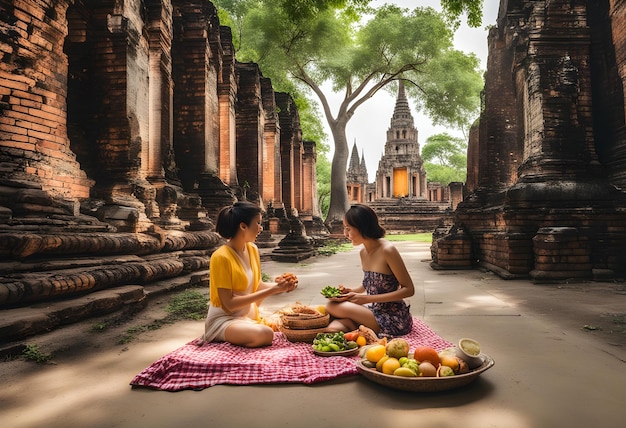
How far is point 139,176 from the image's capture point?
6.35 m

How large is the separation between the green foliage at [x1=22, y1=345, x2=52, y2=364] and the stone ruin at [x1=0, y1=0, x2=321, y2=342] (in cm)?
21

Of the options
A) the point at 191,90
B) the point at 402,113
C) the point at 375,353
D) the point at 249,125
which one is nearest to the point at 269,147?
the point at 249,125

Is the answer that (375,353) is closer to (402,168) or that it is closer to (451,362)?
(451,362)

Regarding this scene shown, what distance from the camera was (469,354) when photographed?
2314 mm

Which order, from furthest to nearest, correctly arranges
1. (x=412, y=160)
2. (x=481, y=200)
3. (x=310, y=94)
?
(x=412, y=160) → (x=310, y=94) → (x=481, y=200)

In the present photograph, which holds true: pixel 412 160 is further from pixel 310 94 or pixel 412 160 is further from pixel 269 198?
pixel 269 198

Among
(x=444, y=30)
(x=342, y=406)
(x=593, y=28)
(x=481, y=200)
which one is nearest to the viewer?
(x=342, y=406)

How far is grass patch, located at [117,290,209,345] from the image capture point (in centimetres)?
356

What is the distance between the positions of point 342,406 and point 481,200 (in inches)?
318

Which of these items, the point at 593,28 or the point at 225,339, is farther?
the point at 593,28

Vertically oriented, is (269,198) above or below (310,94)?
below

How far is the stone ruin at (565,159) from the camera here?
5.95 m

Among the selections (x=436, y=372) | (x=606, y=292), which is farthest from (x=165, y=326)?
(x=606, y=292)

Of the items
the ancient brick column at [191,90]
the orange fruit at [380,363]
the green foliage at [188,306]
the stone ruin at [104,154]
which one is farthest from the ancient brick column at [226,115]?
Answer: the orange fruit at [380,363]
